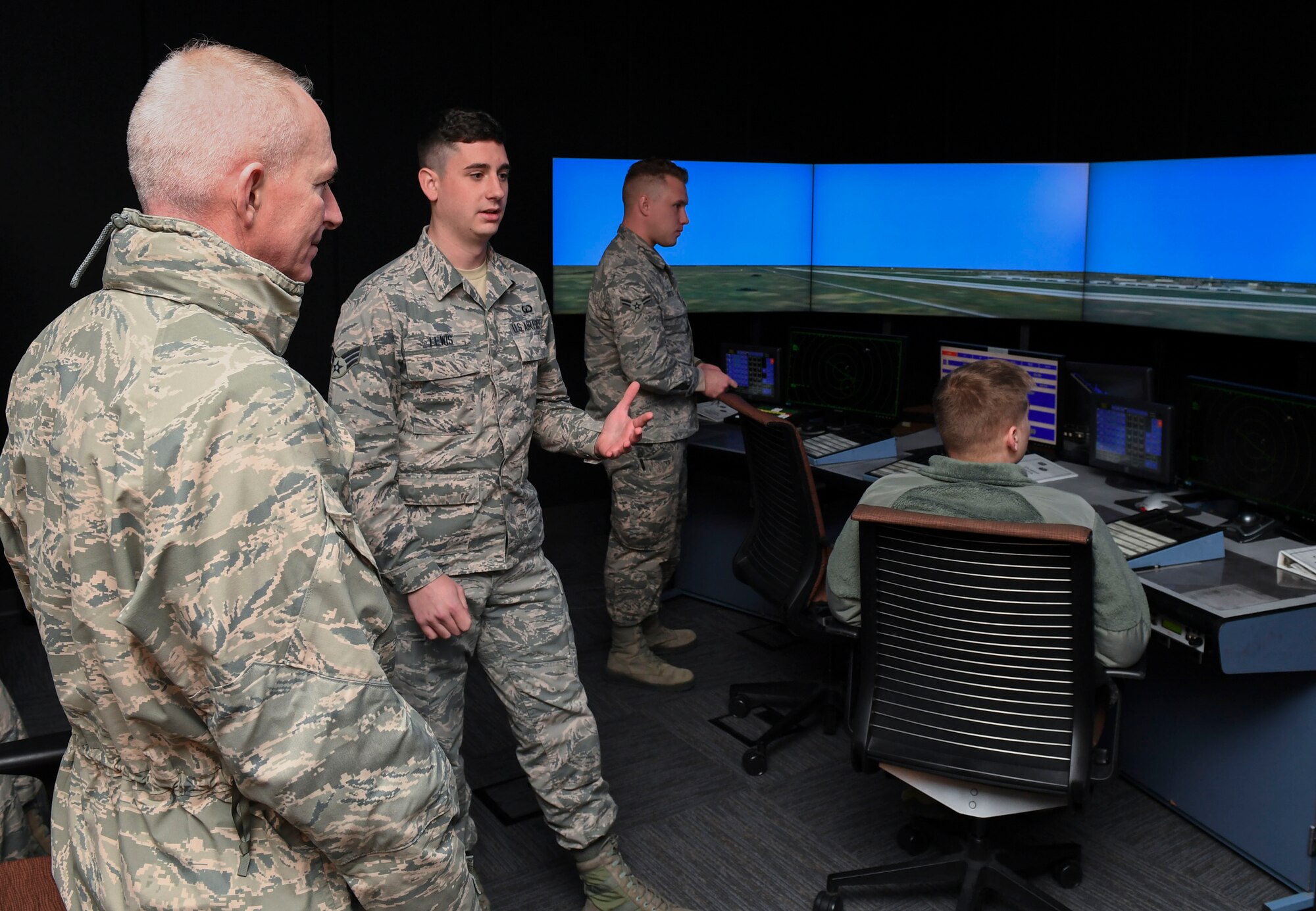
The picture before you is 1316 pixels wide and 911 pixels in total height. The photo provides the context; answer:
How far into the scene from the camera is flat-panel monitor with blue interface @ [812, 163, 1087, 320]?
4.37 metres

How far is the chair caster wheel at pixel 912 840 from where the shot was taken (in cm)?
265

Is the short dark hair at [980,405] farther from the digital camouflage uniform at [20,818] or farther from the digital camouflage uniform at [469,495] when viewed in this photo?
the digital camouflage uniform at [20,818]

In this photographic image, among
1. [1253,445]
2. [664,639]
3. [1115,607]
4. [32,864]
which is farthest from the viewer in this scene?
[664,639]

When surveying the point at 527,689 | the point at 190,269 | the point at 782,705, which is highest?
the point at 190,269

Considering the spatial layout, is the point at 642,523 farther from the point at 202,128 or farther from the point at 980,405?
the point at 202,128

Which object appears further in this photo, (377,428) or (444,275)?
(444,275)

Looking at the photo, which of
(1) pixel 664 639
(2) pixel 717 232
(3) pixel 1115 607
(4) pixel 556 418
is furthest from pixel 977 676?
(2) pixel 717 232

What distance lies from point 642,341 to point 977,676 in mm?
1702

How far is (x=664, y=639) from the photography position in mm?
4004

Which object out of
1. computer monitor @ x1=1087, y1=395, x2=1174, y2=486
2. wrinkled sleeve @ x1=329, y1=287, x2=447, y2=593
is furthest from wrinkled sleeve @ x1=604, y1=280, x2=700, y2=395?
wrinkled sleeve @ x1=329, y1=287, x2=447, y2=593

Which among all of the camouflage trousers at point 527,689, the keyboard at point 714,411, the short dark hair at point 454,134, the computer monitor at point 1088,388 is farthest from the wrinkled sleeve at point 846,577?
the keyboard at point 714,411

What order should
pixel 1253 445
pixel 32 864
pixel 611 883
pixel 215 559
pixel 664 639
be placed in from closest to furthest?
pixel 215 559 < pixel 32 864 < pixel 611 883 < pixel 1253 445 < pixel 664 639

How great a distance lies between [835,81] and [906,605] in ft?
14.5

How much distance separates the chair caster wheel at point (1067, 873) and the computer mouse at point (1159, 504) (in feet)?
3.14
